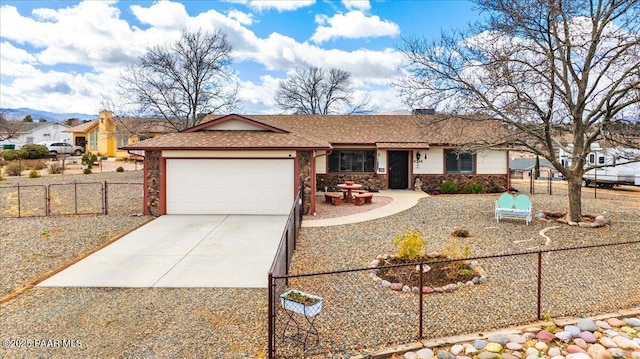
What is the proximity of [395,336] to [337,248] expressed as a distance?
466 centimetres

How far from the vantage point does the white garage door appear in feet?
47.6

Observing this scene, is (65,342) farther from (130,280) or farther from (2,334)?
(130,280)

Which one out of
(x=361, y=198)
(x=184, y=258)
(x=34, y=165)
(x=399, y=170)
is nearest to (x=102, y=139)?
(x=34, y=165)

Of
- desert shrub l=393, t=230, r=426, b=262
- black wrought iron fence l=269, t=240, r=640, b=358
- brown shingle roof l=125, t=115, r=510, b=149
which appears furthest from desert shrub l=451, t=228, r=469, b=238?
brown shingle roof l=125, t=115, r=510, b=149

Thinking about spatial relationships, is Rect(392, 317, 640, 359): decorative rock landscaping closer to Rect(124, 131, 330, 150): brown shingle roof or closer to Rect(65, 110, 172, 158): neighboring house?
Rect(124, 131, 330, 150): brown shingle roof

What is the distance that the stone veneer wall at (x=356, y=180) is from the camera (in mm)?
21922

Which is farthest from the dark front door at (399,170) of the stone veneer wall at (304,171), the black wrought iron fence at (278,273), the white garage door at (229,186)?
the black wrought iron fence at (278,273)

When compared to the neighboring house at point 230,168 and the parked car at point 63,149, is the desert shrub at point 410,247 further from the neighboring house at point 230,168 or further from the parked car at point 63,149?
the parked car at point 63,149

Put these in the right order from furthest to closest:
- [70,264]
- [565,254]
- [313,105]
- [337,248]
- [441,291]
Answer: [313,105]
[337,248]
[565,254]
[70,264]
[441,291]

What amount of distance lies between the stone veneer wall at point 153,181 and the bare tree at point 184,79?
40.1ft

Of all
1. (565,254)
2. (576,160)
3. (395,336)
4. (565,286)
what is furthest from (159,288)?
(576,160)

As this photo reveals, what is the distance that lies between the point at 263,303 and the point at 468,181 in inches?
714

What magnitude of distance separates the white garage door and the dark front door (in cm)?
936

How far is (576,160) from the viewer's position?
12883mm
